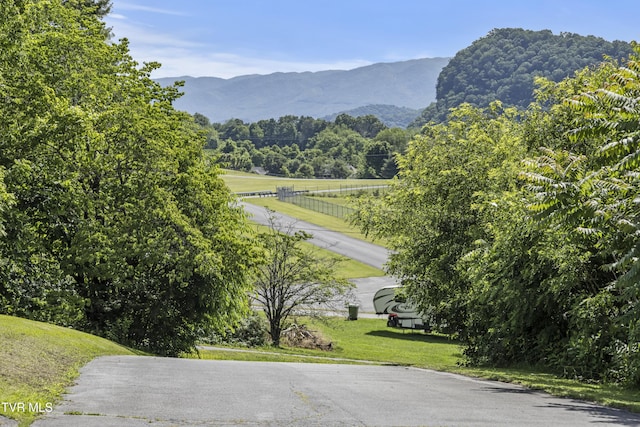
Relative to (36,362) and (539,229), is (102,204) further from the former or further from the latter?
(539,229)

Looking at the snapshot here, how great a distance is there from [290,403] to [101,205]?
17.4 metres

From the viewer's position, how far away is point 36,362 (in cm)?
1306

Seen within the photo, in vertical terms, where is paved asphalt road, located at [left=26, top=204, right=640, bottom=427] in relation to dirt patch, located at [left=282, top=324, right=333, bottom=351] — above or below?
above

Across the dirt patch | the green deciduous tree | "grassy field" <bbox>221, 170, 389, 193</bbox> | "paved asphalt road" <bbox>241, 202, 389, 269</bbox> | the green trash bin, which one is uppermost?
"grassy field" <bbox>221, 170, 389, 193</bbox>

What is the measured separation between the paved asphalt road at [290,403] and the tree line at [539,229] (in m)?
2.35

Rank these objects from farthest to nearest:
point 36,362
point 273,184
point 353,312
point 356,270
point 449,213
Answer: point 273,184 < point 356,270 < point 353,312 < point 449,213 < point 36,362

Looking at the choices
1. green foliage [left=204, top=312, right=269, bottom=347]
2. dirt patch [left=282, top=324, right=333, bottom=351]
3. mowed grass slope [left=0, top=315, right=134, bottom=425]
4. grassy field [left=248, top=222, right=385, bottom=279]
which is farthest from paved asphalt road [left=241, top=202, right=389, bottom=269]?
mowed grass slope [left=0, top=315, right=134, bottom=425]

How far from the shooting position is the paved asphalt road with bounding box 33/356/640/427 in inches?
368

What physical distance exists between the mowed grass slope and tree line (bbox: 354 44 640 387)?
311 inches

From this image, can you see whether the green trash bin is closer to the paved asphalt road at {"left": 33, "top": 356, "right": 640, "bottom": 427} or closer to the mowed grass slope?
the mowed grass slope

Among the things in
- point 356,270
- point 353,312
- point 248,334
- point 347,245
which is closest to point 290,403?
point 248,334

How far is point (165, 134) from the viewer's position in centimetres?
2756

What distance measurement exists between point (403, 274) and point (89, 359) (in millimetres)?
20036

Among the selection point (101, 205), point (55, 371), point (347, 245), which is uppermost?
point (347, 245)
